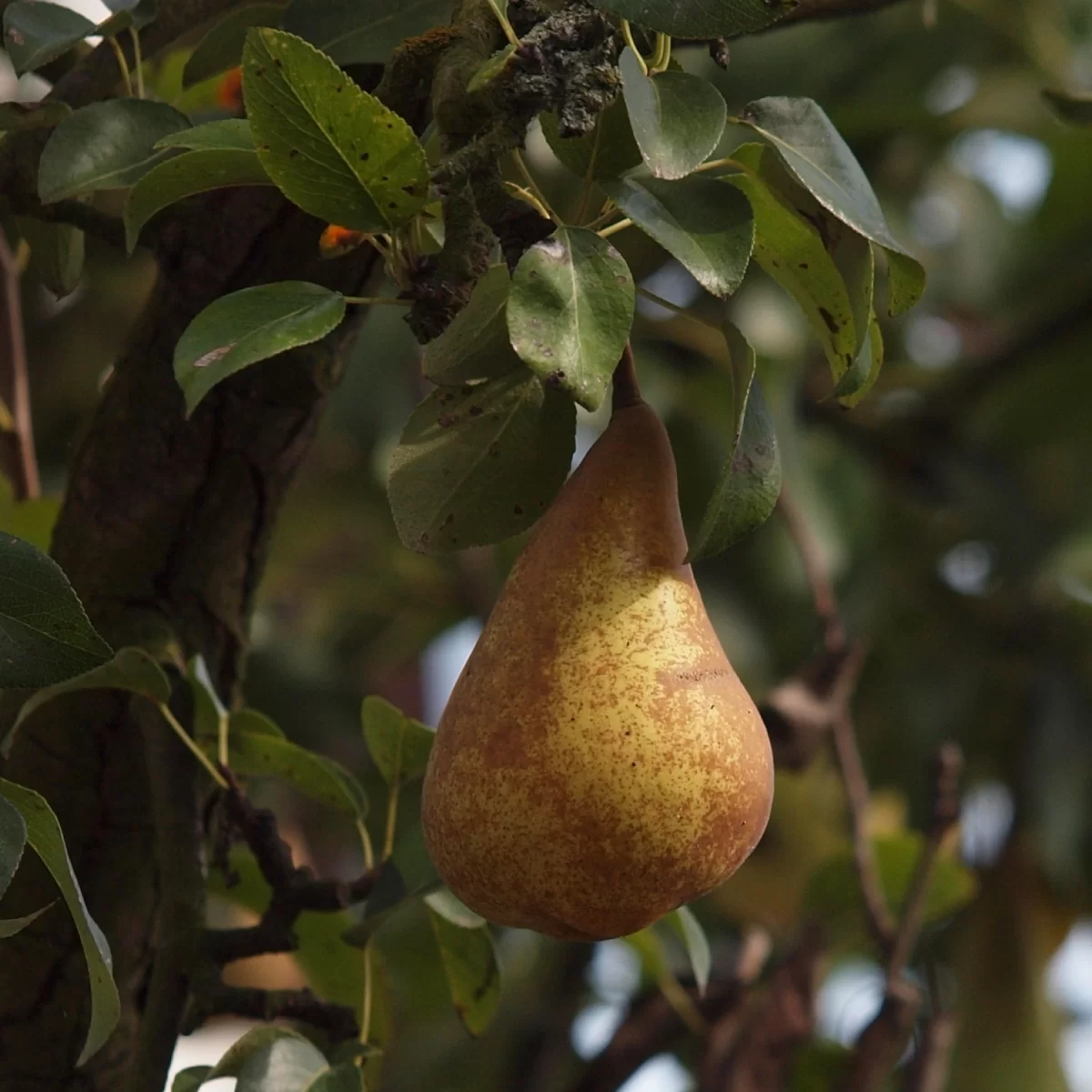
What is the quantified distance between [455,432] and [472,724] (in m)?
0.09

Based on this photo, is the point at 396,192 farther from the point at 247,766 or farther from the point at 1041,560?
the point at 1041,560

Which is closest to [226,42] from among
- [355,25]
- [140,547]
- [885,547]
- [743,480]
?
[355,25]

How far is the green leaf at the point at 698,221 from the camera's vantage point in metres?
0.39

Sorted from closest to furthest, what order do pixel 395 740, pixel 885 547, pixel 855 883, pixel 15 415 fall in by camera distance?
pixel 395 740 → pixel 15 415 → pixel 855 883 → pixel 885 547

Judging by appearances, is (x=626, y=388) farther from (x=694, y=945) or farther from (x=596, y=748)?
(x=694, y=945)

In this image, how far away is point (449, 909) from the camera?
54 cm

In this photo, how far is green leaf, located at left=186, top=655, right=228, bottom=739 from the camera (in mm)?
534

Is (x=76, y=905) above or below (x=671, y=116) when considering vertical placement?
below

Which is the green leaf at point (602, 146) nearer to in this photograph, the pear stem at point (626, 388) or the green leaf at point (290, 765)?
the pear stem at point (626, 388)

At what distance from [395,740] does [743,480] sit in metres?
0.24

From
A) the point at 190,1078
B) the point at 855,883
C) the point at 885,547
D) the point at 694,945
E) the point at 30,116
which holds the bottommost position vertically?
the point at 885,547

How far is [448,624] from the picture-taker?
1.58 m

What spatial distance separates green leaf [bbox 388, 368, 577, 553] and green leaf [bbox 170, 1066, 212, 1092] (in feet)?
0.58

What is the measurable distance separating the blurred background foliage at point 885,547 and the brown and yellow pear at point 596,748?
773mm
